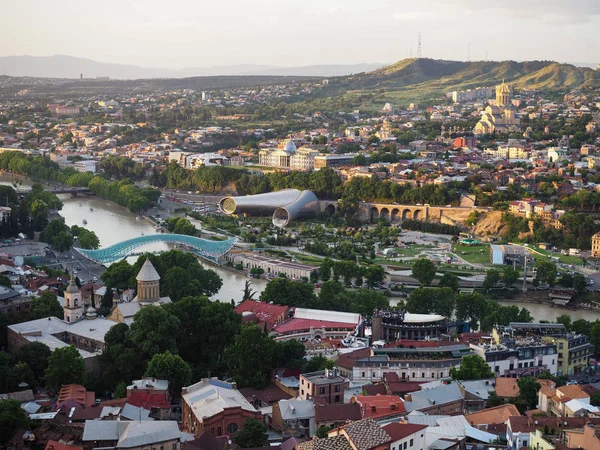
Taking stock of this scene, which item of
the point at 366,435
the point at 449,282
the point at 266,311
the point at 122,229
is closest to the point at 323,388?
the point at 366,435

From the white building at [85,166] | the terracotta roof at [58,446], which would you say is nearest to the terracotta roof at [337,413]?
the terracotta roof at [58,446]

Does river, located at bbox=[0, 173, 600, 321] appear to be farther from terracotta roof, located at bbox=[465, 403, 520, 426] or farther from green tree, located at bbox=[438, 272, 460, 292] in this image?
terracotta roof, located at bbox=[465, 403, 520, 426]

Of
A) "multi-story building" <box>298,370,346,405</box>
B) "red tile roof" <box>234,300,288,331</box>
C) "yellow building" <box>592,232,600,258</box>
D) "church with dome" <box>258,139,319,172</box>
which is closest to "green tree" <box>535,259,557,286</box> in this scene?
"yellow building" <box>592,232,600,258</box>

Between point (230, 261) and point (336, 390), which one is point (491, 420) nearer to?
point (336, 390)

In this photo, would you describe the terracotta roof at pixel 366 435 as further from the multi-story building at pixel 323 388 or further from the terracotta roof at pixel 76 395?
the terracotta roof at pixel 76 395

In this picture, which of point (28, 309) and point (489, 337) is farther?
point (28, 309)

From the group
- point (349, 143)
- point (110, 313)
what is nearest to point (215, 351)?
point (110, 313)
